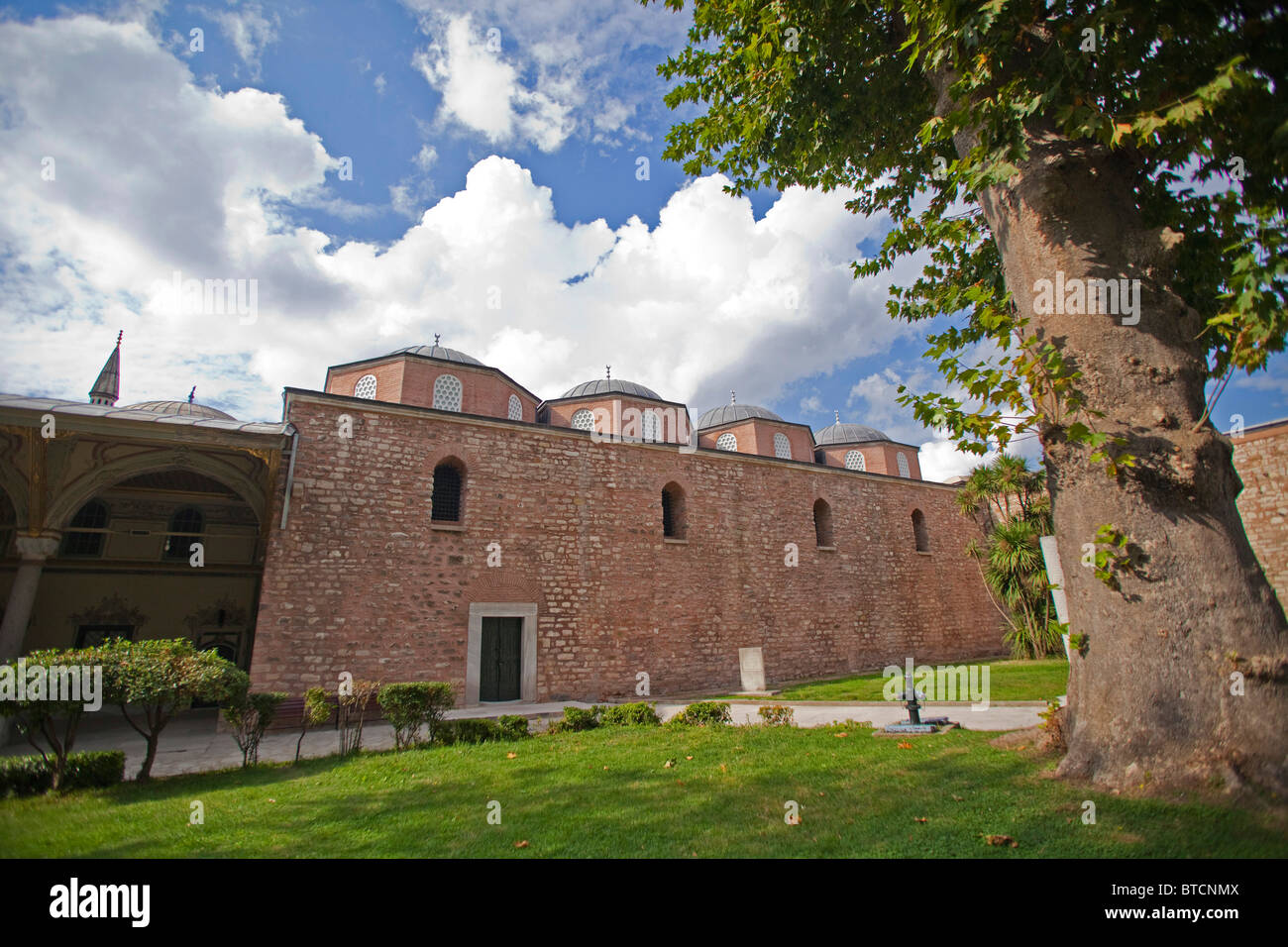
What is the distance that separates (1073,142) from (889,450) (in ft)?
81.9

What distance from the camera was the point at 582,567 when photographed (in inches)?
568

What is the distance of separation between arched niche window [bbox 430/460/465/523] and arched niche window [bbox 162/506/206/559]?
8723 millimetres

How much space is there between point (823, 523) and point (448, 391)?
43.4ft

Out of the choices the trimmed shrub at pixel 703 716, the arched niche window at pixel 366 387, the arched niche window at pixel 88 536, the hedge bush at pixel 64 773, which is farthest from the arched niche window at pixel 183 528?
the trimmed shrub at pixel 703 716

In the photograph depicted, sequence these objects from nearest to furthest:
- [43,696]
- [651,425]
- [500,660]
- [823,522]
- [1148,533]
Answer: [1148,533], [43,696], [500,660], [823,522], [651,425]

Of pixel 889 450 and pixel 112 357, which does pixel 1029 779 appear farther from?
pixel 112 357

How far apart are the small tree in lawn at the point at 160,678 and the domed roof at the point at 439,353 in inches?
547

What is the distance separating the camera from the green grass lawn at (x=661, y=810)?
334cm

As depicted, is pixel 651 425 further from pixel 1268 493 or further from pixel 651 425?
pixel 1268 493

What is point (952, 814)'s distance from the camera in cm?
384

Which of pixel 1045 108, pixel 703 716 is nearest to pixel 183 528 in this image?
pixel 703 716

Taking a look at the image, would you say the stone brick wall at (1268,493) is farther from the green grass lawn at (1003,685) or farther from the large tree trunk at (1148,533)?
the large tree trunk at (1148,533)
